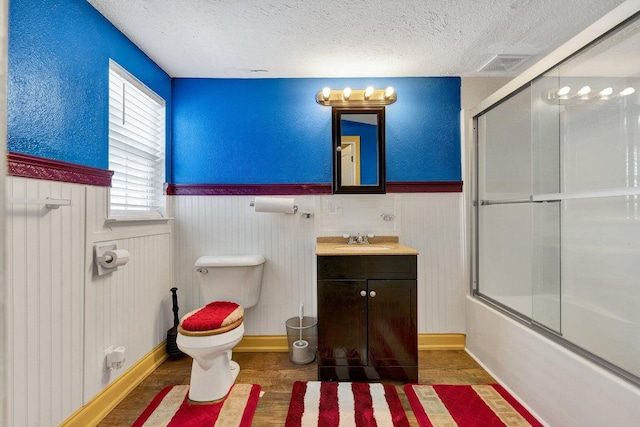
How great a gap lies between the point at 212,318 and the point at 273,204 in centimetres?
88

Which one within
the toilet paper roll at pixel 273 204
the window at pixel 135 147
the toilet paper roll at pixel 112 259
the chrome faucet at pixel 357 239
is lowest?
the toilet paper roll at pixel 112 259

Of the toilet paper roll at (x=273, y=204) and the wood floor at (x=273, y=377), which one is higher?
the toilet paper roll at (x=273, y=204)

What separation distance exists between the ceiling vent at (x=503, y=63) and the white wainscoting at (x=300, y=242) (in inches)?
37.6

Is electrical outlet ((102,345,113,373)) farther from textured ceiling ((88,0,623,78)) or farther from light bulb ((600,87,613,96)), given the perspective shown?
light bulb ((600,87,613,96))

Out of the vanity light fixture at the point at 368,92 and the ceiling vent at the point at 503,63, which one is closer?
the ceiling vent at the point at 503,63

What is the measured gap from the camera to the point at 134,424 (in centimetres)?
150

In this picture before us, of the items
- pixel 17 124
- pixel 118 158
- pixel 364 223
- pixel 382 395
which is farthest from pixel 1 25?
pixel 364 223

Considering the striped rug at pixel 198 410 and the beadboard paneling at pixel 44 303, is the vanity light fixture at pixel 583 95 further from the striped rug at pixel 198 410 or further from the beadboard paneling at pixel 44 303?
the beadboard paneling at pixel 44 303

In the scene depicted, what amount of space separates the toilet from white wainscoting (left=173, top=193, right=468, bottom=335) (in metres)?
0.20

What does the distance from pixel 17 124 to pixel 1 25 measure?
3.87 ft

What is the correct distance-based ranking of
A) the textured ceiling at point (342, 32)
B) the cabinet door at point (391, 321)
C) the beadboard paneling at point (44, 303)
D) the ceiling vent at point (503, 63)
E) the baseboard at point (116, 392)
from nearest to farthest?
the beadboard paneling at point (44, 303) < the baseboard at point (116, 392) < the textured ceiling at point (342, 32) < the cabinet door at point (391, 321) < the ceiling vent at point (503, 63)

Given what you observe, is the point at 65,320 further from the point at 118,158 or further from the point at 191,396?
the point at 118,158

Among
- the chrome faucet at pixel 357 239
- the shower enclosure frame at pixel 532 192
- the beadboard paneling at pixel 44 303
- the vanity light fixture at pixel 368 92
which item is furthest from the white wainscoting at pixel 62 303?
the shower enclosure frame at pixel 532 192

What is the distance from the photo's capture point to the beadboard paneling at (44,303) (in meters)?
1.13
